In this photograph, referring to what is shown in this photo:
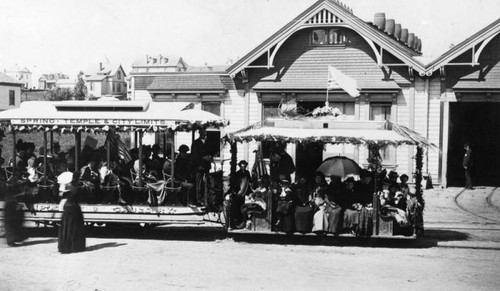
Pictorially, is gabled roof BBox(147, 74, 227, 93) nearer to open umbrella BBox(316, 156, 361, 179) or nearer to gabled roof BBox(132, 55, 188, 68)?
open umbrella BBox(316, 156, 361, 179)

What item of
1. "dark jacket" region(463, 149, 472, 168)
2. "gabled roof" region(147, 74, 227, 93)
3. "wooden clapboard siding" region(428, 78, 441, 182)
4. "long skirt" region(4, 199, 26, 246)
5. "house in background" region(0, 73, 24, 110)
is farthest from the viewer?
"house in background" region(0, 73, 24, 110)

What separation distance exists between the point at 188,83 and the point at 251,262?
15787 mm

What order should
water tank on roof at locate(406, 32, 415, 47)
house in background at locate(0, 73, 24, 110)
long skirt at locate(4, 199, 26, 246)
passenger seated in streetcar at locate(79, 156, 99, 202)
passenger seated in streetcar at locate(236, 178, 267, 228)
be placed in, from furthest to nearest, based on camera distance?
house in background at locate(0, 73, 24, 110), water tank on roof at locate(406, 32, 415, 47), passenger seated in streetcar at locate(79, 156, 99, 202), passenger seated in streetcar at locate(236, 178, 267, 228), long skirt at locate(4, 199, 26, 246)

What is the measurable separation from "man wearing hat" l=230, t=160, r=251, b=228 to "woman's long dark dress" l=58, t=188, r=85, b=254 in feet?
10.8

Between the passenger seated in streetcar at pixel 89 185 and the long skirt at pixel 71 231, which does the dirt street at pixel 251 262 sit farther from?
the passenger seated in streetcar at pixel 89 185

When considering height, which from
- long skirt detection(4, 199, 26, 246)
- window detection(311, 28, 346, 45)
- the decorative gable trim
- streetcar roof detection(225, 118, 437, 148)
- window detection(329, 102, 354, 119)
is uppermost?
the decorative gable trim

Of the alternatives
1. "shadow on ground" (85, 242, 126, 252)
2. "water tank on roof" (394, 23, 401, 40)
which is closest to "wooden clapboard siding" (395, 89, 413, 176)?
"water tank on roof" (394, 23, 401, 40)

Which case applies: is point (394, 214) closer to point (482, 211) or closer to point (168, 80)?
point (482, 211)

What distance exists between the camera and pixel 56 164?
14500mm

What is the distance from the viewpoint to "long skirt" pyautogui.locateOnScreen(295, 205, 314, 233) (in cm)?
1273

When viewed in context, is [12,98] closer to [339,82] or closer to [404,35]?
[404,35]

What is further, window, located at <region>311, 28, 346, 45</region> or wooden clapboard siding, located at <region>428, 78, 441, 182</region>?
window, located at <region>311, 28, 346, 45</region>

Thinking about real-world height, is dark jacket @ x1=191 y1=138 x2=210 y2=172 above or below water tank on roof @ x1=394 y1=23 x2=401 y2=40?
below

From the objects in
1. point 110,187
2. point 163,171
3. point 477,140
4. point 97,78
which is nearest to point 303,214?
point 163,171
